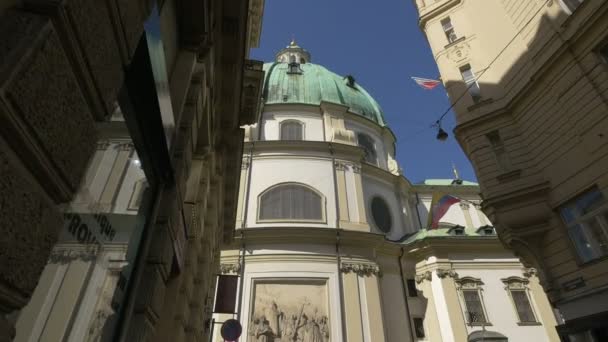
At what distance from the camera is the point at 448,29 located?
669 inches

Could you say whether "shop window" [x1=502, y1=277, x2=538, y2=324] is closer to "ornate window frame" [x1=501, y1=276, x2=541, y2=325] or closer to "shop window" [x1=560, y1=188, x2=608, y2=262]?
"ornate window frame" [x1=501, y1=276, x2=541, y2=325]

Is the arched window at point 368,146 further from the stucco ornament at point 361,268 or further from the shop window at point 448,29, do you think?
the shop window at point 448,29

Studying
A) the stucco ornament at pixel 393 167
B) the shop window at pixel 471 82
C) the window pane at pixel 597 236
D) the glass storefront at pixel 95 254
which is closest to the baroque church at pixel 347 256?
the stucco ornament at pixel 393 167

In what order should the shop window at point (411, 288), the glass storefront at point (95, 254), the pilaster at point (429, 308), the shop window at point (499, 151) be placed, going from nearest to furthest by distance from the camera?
1. the glass storefront at point (95, 254)
2. the shop window at point (499, 151)
3. the pilaster at point (429, 308)
4. the shop window at point (411, 288)

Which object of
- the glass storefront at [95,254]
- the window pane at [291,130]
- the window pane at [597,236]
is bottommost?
the glass storefront at [95,254]

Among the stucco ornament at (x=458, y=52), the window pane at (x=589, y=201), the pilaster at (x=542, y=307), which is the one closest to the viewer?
the window pane at (x=589, y=201)

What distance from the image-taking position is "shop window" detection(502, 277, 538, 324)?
23612 mm

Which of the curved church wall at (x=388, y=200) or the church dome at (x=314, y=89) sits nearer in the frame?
the curved church wall at (x=388, y=200)

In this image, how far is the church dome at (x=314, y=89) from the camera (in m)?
32.9

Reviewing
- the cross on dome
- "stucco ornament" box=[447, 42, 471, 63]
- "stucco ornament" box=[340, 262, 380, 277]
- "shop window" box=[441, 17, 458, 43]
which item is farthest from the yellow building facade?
the cross on dome

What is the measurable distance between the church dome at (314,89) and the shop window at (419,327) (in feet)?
59.2

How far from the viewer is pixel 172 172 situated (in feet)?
14.4

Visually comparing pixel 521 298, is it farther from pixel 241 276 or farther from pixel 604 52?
pixel 604 52

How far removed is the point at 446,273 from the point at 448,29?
16.5 meters
